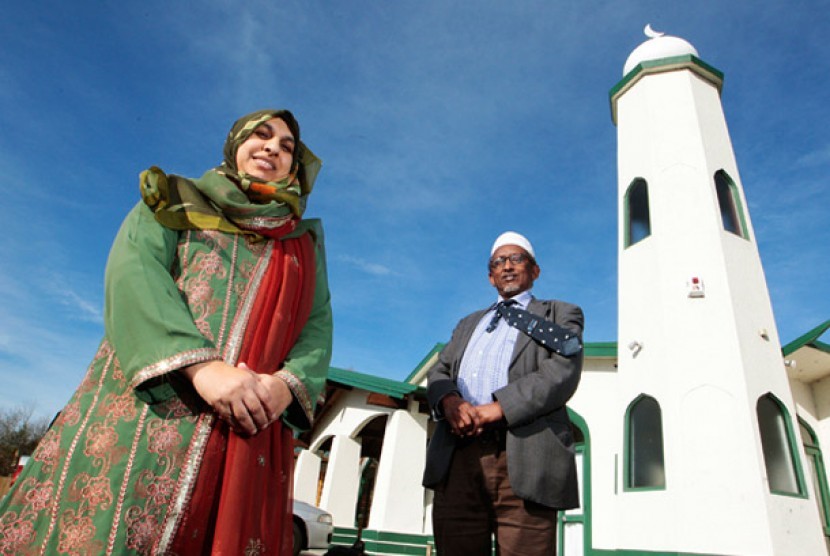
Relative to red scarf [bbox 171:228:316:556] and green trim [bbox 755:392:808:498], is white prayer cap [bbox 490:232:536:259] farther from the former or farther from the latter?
green trim [bbox 755:392:808:498]

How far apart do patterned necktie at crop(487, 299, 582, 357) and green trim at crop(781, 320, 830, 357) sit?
8.53m

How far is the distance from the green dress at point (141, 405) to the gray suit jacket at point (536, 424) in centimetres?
101

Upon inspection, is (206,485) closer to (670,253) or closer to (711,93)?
(670,253)

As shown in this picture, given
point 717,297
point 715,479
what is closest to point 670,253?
point 717,297

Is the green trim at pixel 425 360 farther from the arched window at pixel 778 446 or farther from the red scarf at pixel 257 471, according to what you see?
the red scarf at pixel 257 471

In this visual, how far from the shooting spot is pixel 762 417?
7566 mm

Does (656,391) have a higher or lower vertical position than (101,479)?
higher

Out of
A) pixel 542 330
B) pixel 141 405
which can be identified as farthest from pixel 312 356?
pixel 542 330

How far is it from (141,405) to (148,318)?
0.22m

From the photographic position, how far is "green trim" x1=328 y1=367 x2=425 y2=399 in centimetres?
956

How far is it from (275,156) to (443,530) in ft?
5.68

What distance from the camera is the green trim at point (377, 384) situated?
9.56 metres

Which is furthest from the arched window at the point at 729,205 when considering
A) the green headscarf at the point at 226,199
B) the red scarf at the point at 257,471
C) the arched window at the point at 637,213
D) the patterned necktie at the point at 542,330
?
the red scarf at the point at 257,471

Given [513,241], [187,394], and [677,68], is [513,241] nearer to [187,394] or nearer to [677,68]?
[187,394]
